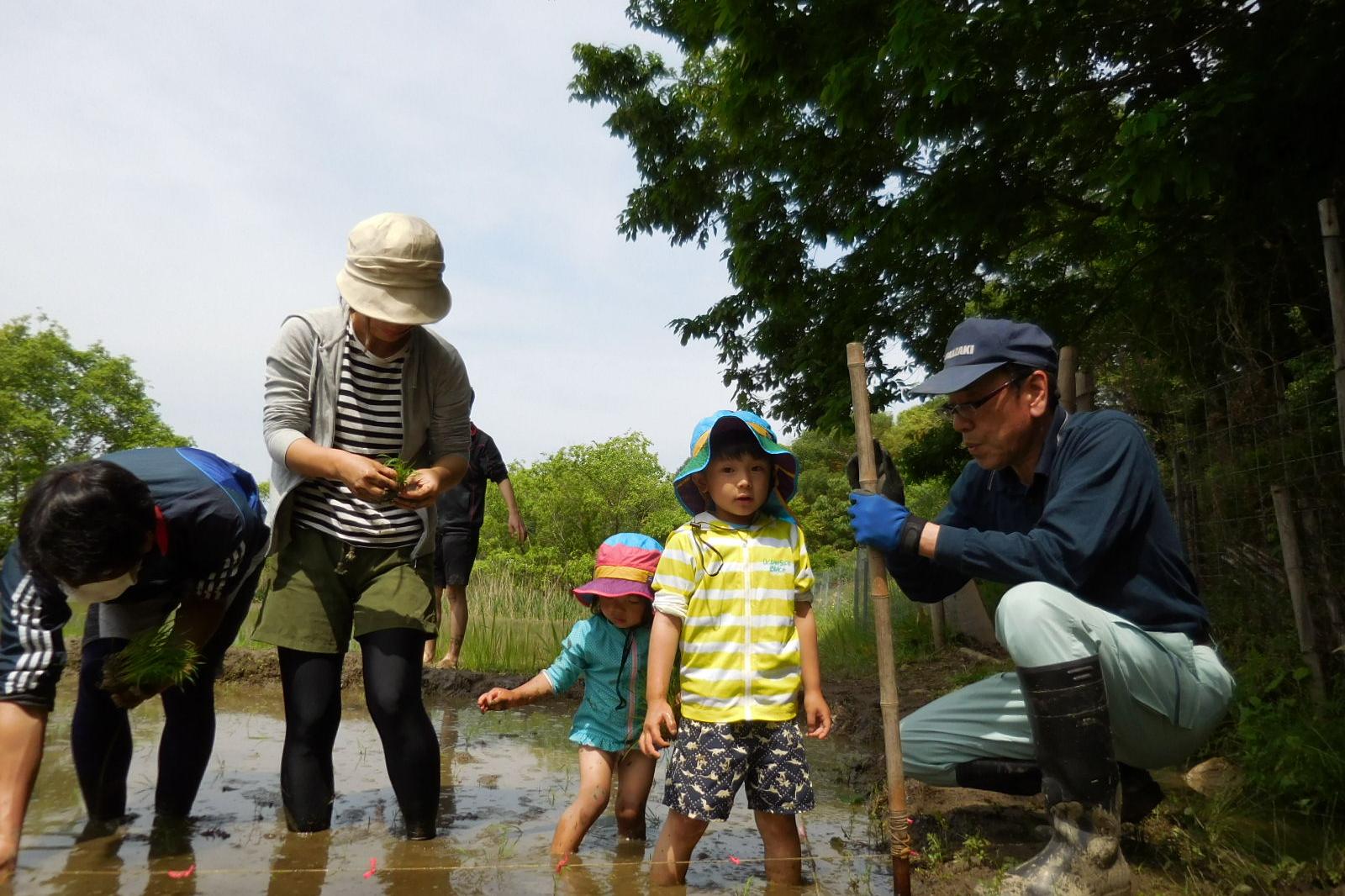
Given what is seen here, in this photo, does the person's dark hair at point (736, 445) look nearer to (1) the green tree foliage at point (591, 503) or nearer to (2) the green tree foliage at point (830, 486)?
(1) the green tree foliage at point (591, 503)

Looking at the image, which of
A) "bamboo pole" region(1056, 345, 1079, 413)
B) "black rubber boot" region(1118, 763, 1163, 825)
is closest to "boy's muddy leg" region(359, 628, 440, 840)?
"black rubber boot" region(1118, 763, 1163, 825)

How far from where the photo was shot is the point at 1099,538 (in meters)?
2.75

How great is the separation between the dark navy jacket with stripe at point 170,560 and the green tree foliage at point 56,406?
40.8 m

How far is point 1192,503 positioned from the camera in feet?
19.8

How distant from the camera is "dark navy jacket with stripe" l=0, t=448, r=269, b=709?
2854 millimetres

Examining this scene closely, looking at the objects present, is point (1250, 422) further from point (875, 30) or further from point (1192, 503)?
point (875, 30)

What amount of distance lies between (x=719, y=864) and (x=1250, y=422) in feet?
12.5

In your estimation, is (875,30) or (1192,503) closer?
(1192,503)

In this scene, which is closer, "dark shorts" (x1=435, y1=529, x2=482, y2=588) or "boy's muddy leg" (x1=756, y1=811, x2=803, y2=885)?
"boy's muddy leg" (x1=756, y1=811, x2=803, y2=885)

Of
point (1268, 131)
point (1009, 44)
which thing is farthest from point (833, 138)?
point (1268, 131)

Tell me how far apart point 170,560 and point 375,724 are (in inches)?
35.3

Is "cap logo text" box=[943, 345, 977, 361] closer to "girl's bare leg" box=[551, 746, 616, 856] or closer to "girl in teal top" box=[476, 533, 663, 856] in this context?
"girl in teal top" box=[476, 533, 663, 856]

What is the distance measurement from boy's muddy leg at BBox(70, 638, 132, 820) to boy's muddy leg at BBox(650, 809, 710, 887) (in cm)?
212

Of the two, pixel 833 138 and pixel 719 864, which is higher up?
pixel 833 138
